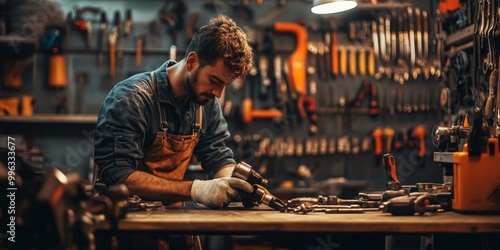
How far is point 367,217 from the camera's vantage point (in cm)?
268

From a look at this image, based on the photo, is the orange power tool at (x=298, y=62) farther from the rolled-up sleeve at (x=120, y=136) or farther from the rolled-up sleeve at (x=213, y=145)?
the rolled-up sleeve at (x=120, y=136)

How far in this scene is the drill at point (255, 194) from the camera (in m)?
3.02

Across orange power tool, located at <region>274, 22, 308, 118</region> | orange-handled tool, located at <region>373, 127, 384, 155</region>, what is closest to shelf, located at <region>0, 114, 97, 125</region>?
orange power tool, located at <region>274, 22, 308, 118</region>

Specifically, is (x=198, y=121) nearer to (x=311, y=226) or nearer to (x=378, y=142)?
(x=311, y=226)

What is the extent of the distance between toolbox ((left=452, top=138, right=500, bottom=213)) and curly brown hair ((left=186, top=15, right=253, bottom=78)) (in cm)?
109

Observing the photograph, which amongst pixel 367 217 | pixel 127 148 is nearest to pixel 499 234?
pixel 367 217

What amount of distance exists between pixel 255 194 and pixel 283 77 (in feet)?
11.4

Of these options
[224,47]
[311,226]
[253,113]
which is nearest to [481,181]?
[311,226]

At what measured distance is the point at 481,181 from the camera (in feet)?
9.23

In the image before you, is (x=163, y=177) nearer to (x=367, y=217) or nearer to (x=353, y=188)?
(x=367, y=217)

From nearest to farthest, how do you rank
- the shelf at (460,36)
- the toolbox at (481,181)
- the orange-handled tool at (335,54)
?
the toolbox at (481,181), the shelf at (460,36), the orange-handled tool at (335,54)

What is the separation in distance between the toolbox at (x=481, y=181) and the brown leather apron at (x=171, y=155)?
1.26m

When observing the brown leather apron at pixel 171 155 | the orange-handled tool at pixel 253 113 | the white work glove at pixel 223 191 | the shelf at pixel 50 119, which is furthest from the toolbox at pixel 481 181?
the shelf at pixel 50 119

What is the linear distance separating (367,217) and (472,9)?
170 centimetres
